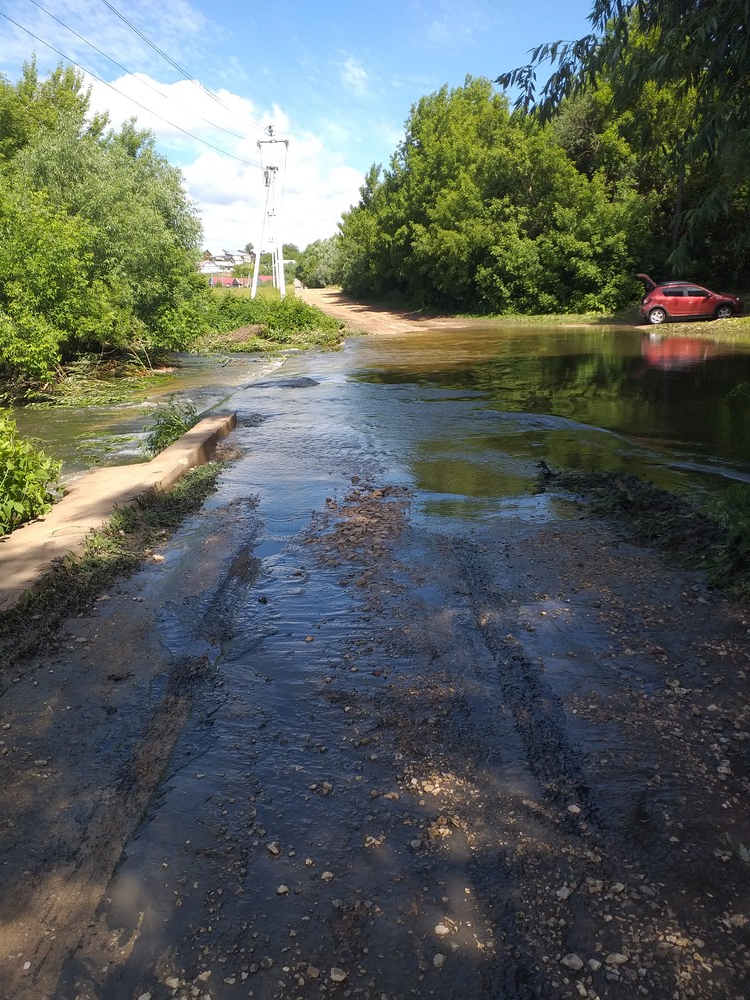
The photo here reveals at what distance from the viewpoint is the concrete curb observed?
520 centimetres

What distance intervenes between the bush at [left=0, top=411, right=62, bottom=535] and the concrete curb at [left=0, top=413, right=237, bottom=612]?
116mm

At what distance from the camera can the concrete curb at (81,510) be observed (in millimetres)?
5195

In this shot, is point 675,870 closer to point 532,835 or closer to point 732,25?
point 532,835

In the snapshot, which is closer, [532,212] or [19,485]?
[19,485]

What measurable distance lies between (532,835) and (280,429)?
947 cm

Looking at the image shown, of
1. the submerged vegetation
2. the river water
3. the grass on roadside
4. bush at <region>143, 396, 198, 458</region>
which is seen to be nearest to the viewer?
the grass on roadside

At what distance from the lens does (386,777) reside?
3.23 m

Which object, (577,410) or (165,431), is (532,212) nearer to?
(577,410)

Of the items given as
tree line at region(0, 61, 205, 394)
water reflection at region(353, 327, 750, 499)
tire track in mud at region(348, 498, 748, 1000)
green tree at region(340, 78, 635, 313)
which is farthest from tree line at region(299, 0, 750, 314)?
tire track in mud at region(348, 498, 748, 1000)

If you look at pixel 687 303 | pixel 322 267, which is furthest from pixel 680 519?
pixel 322 267

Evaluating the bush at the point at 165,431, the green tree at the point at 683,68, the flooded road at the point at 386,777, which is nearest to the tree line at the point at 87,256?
the bush at the point at 165,431

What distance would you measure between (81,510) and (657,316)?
28.7 m

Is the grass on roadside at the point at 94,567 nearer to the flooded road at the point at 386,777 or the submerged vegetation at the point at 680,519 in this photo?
the flooded road at the point at 386,777

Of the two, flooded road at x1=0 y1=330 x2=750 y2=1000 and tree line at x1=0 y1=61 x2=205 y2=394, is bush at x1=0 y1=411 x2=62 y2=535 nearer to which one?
flooded road at x1=0 y1=330 x2=750 y2=1000
